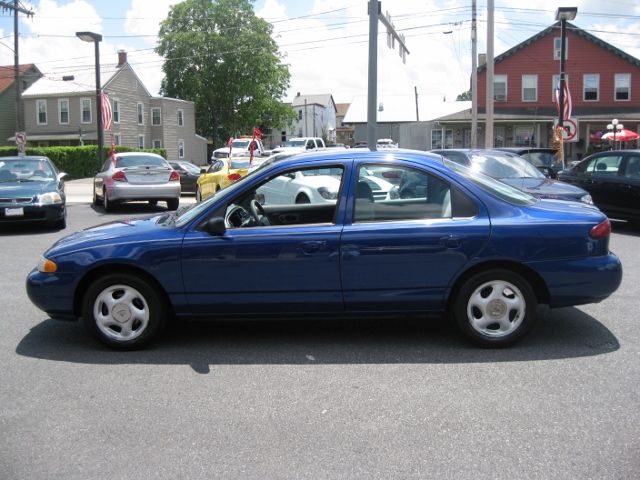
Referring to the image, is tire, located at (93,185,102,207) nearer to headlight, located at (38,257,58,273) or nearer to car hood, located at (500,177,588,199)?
car hood, located at (500,177,588,199)

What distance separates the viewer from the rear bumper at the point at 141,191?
16.4 meters

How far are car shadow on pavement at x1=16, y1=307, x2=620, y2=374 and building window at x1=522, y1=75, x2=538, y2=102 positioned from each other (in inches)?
1590

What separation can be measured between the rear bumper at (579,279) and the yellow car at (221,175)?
449 inches

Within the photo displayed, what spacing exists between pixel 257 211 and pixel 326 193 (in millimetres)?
765

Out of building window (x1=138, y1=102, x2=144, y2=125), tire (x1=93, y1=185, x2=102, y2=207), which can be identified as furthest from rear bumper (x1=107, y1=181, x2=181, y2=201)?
building window (x1=138, y1=102, x2=144, y2=125)

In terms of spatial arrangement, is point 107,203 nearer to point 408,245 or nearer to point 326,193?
point 326,193

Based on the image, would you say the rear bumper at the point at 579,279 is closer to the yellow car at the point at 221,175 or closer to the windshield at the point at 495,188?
the windshield at the point at 495,188

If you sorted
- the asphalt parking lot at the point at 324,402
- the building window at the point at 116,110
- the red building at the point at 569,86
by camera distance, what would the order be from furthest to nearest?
the building window at the point at 116,110
the red building at the point at 569,86
the asphalt parking lot at the point at 324,402

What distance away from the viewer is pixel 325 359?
206 inches

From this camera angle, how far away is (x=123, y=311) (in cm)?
536

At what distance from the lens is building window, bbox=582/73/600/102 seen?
143 feet

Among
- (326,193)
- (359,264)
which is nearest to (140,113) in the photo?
(326,193)

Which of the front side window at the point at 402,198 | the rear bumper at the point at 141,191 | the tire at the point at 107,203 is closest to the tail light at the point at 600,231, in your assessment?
the front side window at the point at 402,198

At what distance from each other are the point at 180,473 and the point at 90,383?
1582 mm
